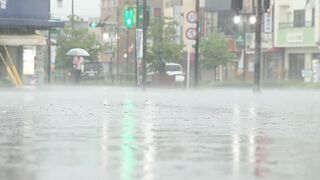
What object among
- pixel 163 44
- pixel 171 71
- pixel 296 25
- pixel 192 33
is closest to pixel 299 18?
pixel 296 25

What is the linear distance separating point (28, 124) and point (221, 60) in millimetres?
53453

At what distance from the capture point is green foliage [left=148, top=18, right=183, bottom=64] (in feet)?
156

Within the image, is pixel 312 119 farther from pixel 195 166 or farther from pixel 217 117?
pixel 195 166

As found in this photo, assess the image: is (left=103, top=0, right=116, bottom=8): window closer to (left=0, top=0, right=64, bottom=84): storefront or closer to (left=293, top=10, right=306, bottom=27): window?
(left=293, top=10, right=306, bottom=27): window

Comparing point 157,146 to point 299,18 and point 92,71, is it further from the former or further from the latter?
point 299,18

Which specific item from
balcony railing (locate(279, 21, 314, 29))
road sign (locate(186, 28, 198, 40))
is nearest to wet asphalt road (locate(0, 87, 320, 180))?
road sign (locate(186, 28, 198, 40))

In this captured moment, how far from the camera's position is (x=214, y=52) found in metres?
66.4

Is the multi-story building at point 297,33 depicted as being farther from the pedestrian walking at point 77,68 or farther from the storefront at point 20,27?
the storefront at point 20,27

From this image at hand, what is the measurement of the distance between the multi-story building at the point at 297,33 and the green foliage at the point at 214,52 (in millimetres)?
5808

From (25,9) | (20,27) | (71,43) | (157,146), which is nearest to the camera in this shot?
(157,146)

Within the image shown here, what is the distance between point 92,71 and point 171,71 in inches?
368

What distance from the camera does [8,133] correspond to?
500 inches

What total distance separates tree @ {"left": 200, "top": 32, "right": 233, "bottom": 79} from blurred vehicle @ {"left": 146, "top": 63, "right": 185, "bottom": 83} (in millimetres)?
5253

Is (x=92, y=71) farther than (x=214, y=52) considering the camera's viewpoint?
No
